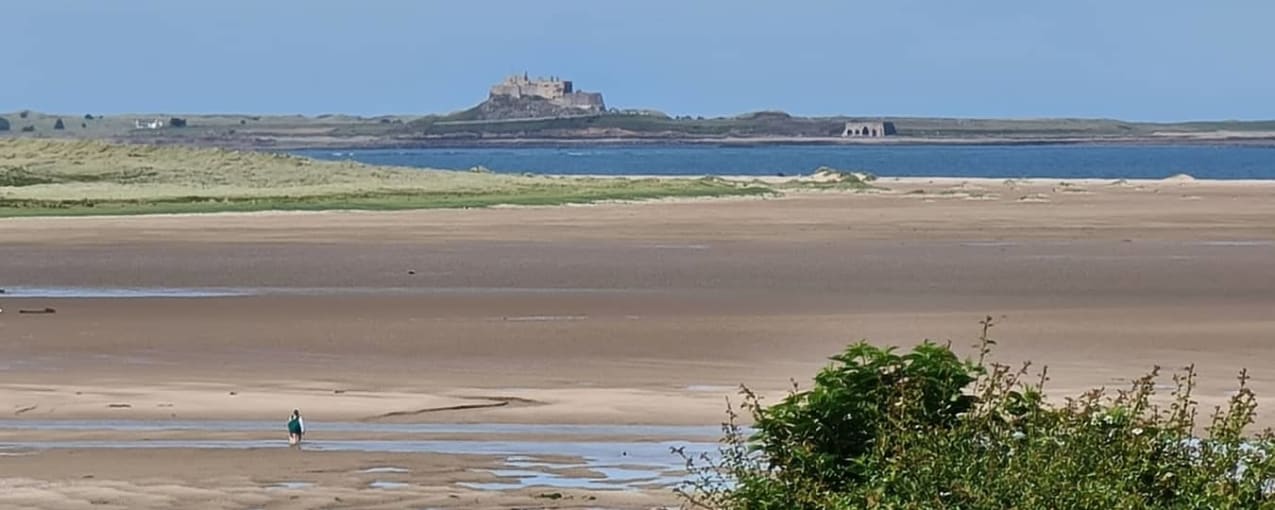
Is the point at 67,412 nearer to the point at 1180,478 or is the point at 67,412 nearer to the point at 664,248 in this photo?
the point at 1180,478

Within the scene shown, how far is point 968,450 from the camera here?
6230mm

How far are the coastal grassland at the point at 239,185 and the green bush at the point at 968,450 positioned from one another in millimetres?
30731

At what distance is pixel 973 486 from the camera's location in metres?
5.93

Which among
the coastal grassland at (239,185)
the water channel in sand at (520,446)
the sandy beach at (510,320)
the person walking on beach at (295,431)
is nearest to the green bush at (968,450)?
the sandy beach at (510,320)

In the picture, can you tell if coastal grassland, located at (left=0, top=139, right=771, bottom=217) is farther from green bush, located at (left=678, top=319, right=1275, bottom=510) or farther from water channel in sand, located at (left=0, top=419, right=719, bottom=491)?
green bush, located at (left=678, top=319, right=1275, bottom=510)

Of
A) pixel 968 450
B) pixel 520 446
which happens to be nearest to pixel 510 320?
pixel 520 446

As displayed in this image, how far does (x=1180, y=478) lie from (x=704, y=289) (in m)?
15.9

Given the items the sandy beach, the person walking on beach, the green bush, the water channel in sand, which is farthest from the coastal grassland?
the green bush

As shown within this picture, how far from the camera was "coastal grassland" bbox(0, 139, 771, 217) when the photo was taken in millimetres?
39000

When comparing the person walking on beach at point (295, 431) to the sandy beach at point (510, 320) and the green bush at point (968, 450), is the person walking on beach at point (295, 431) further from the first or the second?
the green bush at point (968, 450)

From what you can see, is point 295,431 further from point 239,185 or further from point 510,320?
point 239,185

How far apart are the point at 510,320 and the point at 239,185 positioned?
2746 centimetres

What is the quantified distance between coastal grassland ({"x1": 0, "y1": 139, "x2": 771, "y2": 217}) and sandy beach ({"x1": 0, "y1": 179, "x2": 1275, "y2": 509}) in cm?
399

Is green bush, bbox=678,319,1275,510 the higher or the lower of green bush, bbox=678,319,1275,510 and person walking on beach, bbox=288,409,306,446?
the higher
